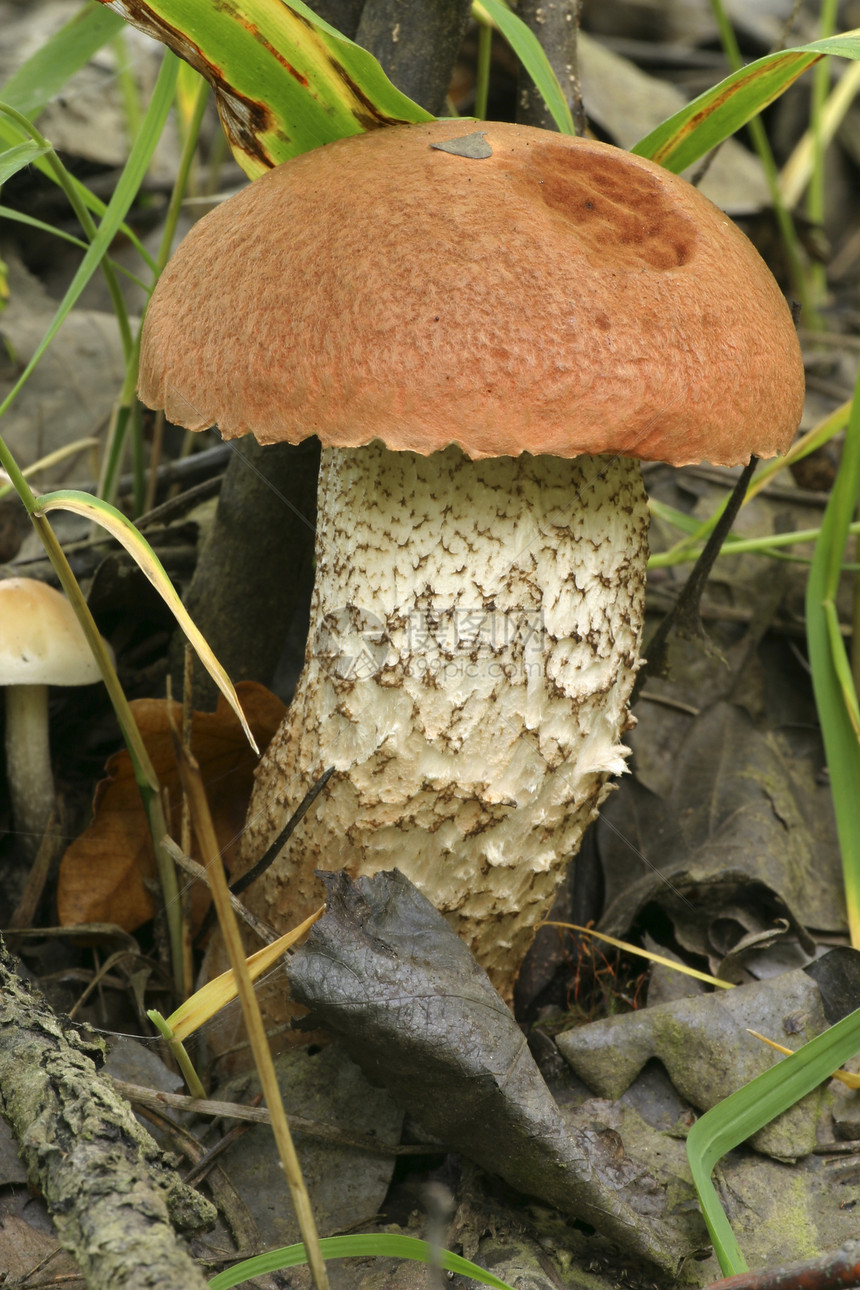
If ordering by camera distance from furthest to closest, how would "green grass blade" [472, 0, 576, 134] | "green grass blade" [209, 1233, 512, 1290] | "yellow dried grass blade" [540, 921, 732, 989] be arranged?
"yellow dried grass blade" [540, 921, 732, 989] → "green grass blade" [472, 0, 576, 134] → "green grass blade" [209, 1233, 512, 1290]

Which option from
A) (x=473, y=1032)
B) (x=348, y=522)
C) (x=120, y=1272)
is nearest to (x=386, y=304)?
(x=348, y=522)

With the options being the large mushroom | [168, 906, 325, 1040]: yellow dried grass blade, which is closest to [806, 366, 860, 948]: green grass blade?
the large mushroom

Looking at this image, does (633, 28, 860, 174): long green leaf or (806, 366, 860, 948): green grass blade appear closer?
(633, 28, 860, 174): long green leaf

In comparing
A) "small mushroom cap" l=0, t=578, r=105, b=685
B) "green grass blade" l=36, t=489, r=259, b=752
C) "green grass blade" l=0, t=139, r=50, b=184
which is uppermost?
"green grass blade" l=0, t=139, r=50, b=184

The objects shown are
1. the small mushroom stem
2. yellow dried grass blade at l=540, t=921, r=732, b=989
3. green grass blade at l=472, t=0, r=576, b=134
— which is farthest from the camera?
the small mushroom stem

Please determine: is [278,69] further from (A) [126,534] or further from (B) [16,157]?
(A) [126,534]

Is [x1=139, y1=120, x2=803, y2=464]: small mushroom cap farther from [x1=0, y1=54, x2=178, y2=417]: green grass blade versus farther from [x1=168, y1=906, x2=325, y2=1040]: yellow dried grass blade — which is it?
[x1=168, y1=906, x2=325, y2=1040]: yellow dried grass blade

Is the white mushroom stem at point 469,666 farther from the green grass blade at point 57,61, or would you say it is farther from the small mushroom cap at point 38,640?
the green grass blade at point 57,61
